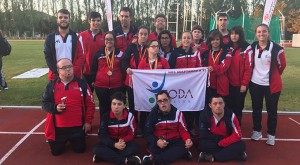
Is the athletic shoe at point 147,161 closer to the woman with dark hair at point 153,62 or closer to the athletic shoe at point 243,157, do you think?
the athletic shoe at point 243,157

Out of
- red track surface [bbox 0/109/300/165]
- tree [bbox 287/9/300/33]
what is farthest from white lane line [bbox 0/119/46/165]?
tree [bbox 287/9/300/33]

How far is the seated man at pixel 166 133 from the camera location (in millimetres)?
4770

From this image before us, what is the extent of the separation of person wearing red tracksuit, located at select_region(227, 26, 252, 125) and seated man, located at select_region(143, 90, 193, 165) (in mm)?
1490

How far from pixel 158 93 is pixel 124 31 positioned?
1.99 m

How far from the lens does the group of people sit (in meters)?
4.89

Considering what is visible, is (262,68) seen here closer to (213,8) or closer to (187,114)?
(187,114)

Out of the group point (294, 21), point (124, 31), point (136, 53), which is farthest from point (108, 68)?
point (294, 21)

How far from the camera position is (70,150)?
5.30 metres

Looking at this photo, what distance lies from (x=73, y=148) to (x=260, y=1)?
6960 cm

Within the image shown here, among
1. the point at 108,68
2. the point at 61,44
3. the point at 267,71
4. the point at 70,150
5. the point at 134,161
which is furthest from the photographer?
the point at 108,68

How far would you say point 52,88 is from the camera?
5066 millimetres

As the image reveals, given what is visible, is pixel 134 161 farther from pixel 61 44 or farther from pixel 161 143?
pixel 61 44

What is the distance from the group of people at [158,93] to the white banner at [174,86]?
5.7 inches

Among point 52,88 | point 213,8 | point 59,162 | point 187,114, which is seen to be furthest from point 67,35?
point 213,8
